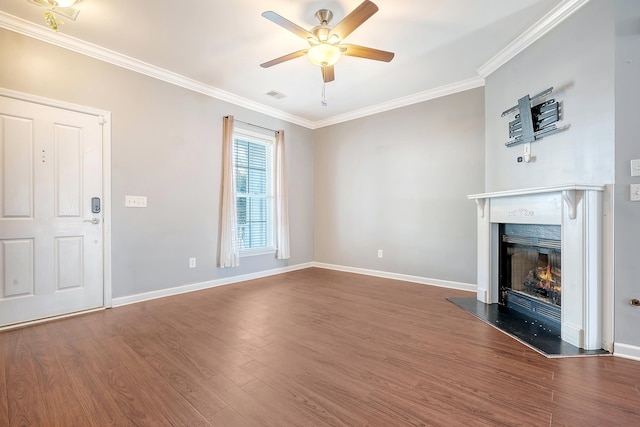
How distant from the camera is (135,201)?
328cm

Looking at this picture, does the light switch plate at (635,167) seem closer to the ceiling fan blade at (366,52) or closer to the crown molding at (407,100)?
the ceiling fan blade at (366,52)

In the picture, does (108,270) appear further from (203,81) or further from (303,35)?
→ (303,35)

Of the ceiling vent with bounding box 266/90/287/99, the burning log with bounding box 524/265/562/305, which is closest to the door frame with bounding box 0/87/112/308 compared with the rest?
the ceiling vent with bounding box 266/90/287/99

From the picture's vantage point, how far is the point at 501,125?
3.18m

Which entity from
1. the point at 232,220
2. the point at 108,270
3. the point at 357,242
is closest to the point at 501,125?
the point at 357,242

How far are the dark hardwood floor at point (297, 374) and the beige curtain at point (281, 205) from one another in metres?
2.01

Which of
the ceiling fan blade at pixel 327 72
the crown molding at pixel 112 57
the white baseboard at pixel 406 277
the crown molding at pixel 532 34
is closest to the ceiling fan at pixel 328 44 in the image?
the ceiling fan blade at pixel 327 72

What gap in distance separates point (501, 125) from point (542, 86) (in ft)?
1.89

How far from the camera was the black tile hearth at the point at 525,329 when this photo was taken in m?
2.05

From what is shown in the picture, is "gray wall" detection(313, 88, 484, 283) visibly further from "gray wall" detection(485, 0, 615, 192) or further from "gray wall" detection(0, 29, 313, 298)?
"gray wall" detection(0, 29, 313, 298)

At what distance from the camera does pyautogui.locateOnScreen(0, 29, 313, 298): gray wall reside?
2.77 metres

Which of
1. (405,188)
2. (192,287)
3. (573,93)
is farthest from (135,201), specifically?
(573,93)

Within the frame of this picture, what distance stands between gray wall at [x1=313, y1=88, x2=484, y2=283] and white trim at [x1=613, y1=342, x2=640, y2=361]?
1.70m

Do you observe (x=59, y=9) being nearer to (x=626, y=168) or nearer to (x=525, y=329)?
(x=626, y=168)
